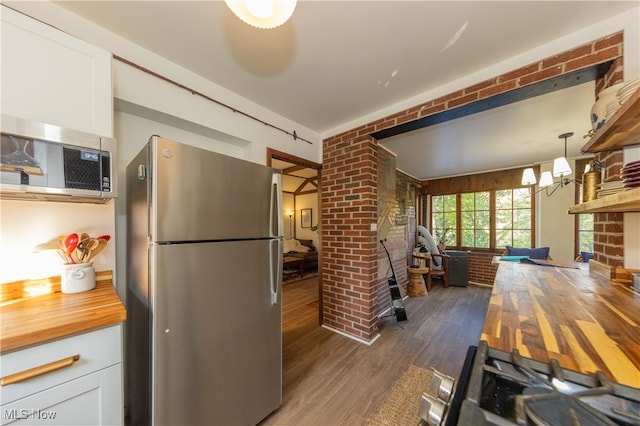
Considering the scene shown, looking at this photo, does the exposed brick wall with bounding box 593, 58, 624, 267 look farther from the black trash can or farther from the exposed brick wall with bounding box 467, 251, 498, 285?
the exposed brick wall with bounding box 467, 251, 498, 285

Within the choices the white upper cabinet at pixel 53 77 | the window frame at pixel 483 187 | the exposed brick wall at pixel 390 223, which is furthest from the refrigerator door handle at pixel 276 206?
the window frame at pixel 483 187

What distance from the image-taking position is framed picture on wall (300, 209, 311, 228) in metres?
6.92

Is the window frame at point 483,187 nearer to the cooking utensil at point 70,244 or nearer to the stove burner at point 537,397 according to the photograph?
the stove burner at point 537,397

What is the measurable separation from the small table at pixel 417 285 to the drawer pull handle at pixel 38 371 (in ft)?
13.7

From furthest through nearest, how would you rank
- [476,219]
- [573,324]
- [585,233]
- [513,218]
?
[476,219] → [513,218] → [585,233] → [573,324]

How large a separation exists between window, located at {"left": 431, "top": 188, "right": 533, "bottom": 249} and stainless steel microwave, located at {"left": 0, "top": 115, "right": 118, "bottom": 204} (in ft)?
19.5

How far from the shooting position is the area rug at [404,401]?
4.88 feet

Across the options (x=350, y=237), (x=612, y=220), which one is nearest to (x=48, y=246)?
(x=350, y=237)

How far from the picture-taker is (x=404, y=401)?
5.37ft

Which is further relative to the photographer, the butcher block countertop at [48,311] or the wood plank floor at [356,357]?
the wood plank floor at [356,357]

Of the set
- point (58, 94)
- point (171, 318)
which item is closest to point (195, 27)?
point (58, 94)

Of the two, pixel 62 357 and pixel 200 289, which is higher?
pixel 200 289

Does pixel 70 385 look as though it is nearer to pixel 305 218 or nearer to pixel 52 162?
pixel 52 162

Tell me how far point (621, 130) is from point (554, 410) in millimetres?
1328
